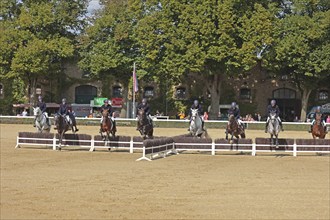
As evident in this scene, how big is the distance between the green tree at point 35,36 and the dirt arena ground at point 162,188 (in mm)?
44757

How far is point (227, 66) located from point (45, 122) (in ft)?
103

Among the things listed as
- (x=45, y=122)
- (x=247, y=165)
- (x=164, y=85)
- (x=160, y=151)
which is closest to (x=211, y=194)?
(x=247, y=165)

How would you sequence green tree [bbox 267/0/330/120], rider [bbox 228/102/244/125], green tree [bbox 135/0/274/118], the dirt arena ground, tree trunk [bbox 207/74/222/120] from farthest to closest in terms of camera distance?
tree trunk [bbox 207/74/222/120]
green tree [bbox 267/0/330/120]
green tree [bbox 135/0/274/118]
rider [bbox 228/102/244/125]
the dirt arena ground

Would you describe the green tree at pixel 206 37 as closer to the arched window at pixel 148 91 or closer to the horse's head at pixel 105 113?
the arched window at pixel 148 91

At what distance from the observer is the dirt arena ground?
527 inches

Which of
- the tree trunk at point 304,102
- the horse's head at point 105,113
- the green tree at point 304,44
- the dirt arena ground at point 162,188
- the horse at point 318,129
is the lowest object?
the dirt arena ground at point 162,188

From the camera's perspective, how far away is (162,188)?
17469 mm

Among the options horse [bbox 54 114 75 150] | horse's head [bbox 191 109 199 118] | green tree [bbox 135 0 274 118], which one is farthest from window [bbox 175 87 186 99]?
horse [bbox 54 114 75 150]

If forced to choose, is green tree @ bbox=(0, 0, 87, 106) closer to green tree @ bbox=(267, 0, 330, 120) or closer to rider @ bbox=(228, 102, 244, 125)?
green tree @ bbox=(267, 0, 330, 120)

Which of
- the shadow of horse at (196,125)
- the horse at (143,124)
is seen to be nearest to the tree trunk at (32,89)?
the shadow of horse at (196,125)

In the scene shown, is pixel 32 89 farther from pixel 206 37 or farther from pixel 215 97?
pixel 206 37

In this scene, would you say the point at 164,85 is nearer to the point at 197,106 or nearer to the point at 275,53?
the point at 275,53

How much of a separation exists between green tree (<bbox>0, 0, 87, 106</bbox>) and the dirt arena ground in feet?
147

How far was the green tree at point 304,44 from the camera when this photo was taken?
212 ft
